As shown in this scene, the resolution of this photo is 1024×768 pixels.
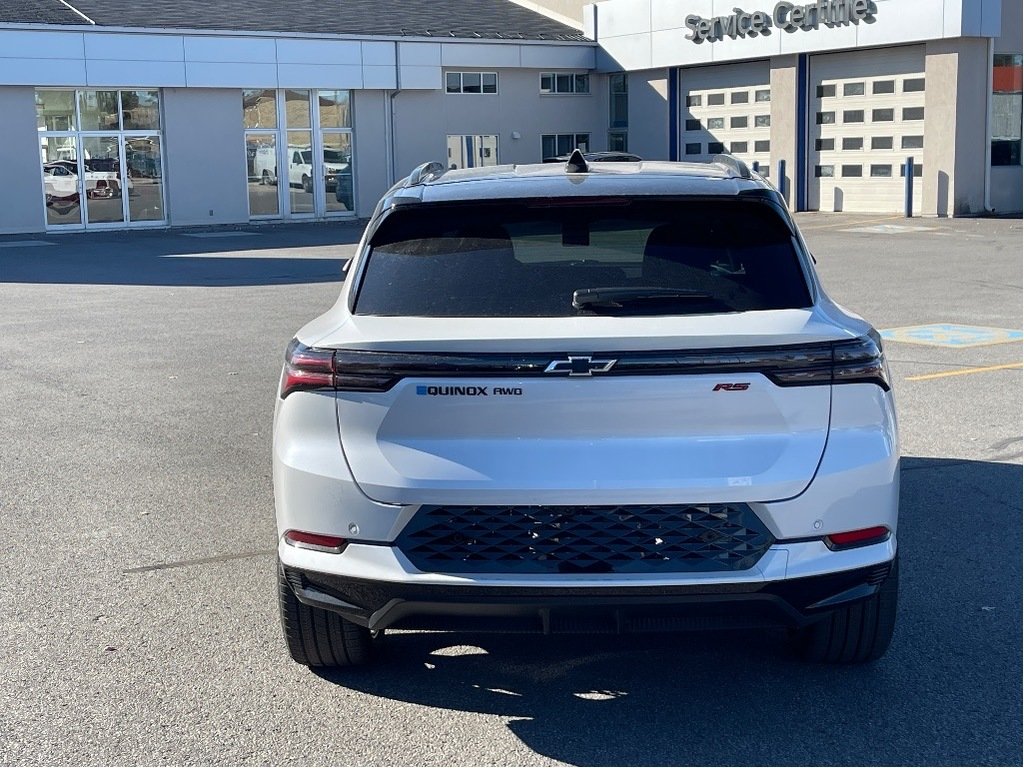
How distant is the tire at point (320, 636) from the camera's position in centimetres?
426

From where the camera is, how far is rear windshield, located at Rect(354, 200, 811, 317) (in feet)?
13.1

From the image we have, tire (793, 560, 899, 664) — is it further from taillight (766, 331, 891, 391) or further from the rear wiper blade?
the rear wiper blade

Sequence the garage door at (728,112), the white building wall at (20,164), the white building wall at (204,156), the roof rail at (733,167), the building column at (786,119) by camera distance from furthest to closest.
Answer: the garage door at (728,112), the building column at (786,119), the white building wall at (204,156), the white building wall at (20,164), the roof rail at (733,167)

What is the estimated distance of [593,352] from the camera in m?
3.71

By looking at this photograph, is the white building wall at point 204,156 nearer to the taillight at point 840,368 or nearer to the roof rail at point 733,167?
the roof rail at point 733,167

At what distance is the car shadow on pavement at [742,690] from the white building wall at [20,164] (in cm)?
2964

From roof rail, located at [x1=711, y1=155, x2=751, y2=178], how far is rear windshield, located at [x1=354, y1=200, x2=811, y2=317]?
385mm

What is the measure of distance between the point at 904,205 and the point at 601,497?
29457 mm

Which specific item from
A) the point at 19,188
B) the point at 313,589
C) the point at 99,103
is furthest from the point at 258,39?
the point at 313,589

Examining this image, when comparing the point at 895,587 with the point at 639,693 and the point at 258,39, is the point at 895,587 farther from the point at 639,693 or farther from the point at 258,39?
the point at 258,39

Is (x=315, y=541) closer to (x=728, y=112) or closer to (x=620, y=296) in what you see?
(x=620, y=296)

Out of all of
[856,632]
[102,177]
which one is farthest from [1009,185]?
[856,632]

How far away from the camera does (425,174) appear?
500cm

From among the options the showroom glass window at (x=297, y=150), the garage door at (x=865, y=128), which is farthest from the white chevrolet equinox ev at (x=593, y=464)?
the showroom glass window at (x=297, y=150)
